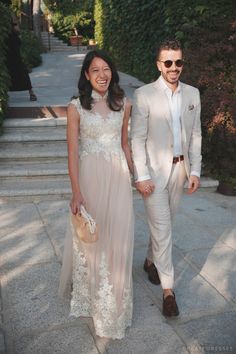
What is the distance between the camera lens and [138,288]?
3732 millimetres

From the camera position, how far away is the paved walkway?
2975 millimetres

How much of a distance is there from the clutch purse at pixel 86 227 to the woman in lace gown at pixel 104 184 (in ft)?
0.24

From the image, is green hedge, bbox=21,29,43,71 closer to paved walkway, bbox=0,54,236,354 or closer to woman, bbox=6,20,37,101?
woman, bbox=6,20,37,101

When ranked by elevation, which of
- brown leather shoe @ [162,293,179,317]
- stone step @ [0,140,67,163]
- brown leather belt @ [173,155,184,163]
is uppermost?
brown leather belt @ [173,155,184,163]

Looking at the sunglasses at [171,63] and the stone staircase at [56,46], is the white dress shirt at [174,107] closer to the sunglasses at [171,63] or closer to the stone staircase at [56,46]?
the sunglasses at [171,63]

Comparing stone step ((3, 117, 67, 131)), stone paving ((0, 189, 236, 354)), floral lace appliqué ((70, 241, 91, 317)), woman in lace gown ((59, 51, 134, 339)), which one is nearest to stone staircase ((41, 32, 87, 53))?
stone step ((3, 117, 67, 131))

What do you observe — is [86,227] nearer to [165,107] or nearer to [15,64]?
[165,107]

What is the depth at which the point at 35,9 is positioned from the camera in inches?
907

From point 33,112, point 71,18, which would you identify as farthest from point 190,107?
point 71,18

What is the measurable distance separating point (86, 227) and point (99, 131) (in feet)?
2.15

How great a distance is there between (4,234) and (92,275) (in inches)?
84.3

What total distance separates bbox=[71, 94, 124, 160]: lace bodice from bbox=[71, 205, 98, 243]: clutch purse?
44 cm

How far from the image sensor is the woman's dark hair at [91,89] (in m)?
2.95

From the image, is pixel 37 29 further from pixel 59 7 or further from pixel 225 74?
pixel 225 74
